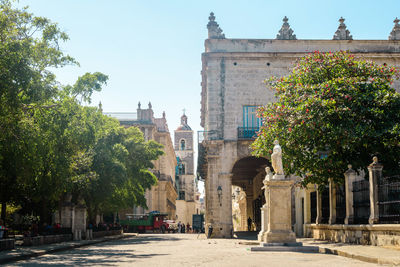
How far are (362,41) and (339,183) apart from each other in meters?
14.9

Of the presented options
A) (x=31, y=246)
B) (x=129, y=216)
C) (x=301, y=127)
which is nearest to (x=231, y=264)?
(x=301, y=127)

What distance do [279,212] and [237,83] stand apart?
51.4 ft

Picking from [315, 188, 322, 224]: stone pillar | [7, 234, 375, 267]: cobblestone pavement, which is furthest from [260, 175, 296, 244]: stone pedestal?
[315, 188, 322, 224]: stone pillar

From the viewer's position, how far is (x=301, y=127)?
20938mm

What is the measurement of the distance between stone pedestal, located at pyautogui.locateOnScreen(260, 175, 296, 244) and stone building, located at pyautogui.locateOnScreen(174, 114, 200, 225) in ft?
284

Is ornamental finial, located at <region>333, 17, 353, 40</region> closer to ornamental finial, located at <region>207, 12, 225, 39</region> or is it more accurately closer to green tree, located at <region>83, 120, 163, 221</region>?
ornamental finial, located at <region>207, 12, 225, 39</region>

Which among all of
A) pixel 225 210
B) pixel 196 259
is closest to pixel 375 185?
pixel 196 259

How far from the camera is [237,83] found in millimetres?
32688

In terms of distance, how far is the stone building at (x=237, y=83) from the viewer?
3192 centimetres

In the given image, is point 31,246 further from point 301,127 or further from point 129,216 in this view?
point 129,216

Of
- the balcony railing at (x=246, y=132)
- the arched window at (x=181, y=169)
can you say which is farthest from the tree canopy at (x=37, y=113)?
the arched window at (x=181, y=169)

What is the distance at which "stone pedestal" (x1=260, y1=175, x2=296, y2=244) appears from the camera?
1792cm

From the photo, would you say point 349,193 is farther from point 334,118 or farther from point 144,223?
point 144,223

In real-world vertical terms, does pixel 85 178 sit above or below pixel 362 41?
below
